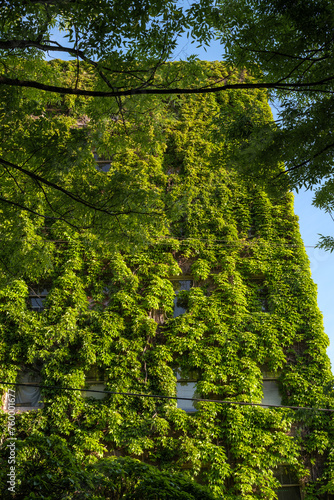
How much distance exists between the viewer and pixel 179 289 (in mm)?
10914

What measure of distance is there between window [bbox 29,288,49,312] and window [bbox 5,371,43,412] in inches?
64.3

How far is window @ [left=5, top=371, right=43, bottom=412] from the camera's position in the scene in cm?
922

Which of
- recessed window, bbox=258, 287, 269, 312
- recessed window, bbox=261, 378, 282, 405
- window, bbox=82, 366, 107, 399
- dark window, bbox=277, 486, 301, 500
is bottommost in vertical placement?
dark window, bbox=277, 486, 301, 500

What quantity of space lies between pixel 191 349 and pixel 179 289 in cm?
187

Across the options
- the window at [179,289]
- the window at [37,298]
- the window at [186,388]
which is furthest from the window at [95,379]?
the window at [179,289]

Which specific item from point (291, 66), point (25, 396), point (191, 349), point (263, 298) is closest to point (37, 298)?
point (25, 396)

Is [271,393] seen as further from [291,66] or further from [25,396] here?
[291,66]

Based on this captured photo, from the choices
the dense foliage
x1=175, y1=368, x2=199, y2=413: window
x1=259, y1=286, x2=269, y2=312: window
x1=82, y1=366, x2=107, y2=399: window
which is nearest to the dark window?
x1=175, y1=368, x2=199, y2=413: window

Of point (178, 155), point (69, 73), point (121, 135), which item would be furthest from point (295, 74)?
point (69, 73)

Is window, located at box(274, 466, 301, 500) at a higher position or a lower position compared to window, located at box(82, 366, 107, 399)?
lower

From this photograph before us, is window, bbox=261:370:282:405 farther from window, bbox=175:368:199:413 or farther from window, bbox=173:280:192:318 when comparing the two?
window, bbox=173:280:192:318

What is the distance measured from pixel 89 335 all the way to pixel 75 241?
276 cm

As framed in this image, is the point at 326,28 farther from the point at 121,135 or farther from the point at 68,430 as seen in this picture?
the point at 68,430

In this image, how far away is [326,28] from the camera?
15.2 ft
